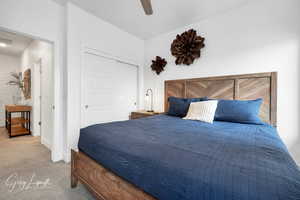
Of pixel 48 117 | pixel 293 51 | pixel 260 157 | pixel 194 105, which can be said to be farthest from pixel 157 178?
pixel 48 117

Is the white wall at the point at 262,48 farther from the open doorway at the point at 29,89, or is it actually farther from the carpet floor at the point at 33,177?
the open doorway at the point at 29,89

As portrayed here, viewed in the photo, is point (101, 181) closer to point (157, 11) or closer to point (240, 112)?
point (240, 112)

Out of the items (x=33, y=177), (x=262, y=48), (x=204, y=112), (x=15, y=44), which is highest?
(x=15, y=44)

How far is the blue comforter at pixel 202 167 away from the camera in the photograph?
1.90ft

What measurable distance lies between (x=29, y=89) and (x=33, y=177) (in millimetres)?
3207

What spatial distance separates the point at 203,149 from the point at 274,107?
198cm

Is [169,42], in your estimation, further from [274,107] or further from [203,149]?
[203,149]

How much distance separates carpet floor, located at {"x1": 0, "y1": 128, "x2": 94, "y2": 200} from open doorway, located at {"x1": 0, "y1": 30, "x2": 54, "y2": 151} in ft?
1.42

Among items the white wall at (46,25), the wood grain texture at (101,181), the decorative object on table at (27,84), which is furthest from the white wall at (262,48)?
the decorative object on table at (27,84)

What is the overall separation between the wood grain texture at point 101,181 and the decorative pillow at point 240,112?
5.39 feet

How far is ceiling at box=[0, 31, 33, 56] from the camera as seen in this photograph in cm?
341

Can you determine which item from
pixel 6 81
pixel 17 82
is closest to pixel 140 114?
pixel 17 82

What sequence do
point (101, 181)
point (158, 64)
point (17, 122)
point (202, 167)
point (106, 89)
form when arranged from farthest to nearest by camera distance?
1. point (17, 122)
2. point (158, 64)
3. point (106, 89)
4. point (101, 181)
5. point (202, 167)

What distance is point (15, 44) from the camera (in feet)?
13.1
